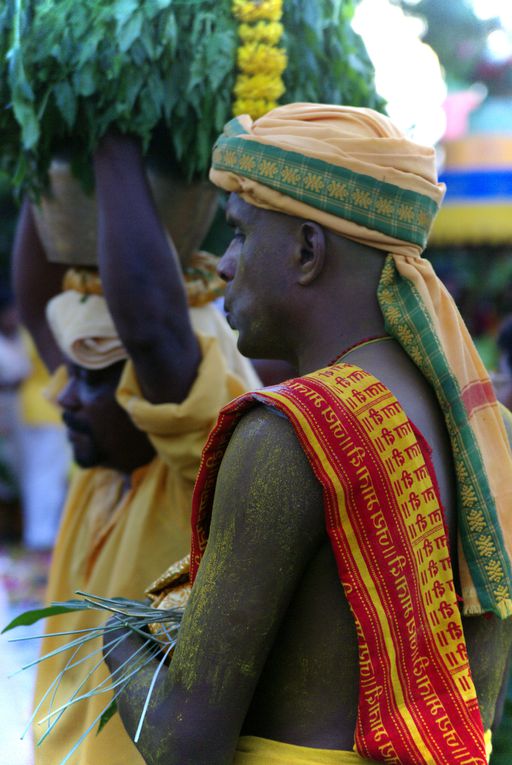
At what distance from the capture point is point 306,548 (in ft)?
5.74

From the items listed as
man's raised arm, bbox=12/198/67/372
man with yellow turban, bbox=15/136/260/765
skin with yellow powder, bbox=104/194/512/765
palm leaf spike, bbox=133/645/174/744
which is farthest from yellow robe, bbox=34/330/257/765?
skin with yellow powder, bbox=104/194/512/765

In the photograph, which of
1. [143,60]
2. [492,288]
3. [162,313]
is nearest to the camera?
[143,60]

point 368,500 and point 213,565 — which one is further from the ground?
point 368,500

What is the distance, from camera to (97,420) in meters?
3.59

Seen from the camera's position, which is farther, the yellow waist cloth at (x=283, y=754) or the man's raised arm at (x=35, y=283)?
the man's raised arm at (x=35, y=283)

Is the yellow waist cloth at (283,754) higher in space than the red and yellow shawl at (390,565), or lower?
lower

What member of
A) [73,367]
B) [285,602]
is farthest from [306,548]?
[73,367]

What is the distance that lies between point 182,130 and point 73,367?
102 cm

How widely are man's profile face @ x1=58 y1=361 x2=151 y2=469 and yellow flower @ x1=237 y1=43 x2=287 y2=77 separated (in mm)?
1131

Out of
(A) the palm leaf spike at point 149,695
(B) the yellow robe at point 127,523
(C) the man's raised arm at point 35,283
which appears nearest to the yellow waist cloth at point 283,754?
(A) the palm leaf spike at point 149,695

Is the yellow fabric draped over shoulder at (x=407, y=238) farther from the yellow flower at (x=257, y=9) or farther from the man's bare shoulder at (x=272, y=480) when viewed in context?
the yellow flower at (x=257, y=9)

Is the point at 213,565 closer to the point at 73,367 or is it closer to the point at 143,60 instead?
the point at 143,60

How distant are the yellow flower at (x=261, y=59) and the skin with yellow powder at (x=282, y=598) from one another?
1.14 meters

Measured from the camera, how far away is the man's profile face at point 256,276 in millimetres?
2049
